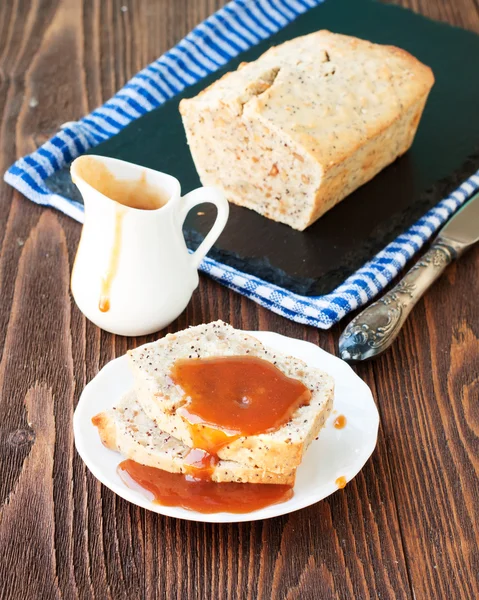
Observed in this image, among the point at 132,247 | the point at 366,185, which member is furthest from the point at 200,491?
the point at 366,185

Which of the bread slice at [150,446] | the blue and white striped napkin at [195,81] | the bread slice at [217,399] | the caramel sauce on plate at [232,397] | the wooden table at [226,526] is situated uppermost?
the caramel sauce on plate at [232,397]

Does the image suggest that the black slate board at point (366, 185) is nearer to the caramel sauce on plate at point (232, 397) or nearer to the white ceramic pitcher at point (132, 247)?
the white ceramic pitcher at point (132, 247)

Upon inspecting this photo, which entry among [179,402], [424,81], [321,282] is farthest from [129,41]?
[179,402]

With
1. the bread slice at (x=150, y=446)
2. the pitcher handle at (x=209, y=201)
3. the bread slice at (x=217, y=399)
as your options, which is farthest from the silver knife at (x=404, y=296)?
the bread slice at (x=150, y=446)

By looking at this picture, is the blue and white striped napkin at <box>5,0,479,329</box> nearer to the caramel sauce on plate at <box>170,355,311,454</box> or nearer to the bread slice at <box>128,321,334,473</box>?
the bread slice at <box>128,321,334,473</box>

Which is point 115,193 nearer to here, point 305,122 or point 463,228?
point 305,122

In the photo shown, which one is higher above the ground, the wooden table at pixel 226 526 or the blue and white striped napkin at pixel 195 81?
the blue and white striped napkin at pixel 195 81

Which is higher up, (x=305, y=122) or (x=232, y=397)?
(x=305, y=122)
